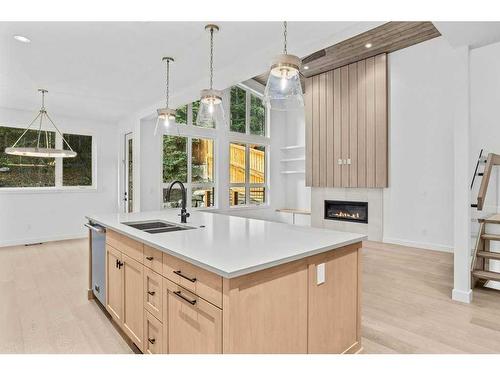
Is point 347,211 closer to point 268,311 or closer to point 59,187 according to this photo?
point 268,311

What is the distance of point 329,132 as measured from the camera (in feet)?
22.3

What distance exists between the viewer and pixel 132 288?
7.16ft

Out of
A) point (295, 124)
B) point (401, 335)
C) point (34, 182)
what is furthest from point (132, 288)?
point (295, 124)

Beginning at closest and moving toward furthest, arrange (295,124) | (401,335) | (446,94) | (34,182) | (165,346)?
(165,346), (401,335), (446,94), (34,182), (295,124)

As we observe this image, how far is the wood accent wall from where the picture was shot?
6012 millimetres

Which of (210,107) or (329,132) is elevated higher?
(329,132)

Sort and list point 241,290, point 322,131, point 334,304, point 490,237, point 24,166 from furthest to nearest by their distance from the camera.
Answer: point 322,131, point 24,166, point 490,237, point 334,304, point 241,290

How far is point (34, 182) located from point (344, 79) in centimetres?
671

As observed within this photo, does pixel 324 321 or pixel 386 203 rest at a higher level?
pixel 386 203

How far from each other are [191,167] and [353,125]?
12.1ft

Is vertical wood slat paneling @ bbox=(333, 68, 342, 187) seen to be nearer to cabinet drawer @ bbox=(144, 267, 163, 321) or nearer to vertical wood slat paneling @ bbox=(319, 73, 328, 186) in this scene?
vertical wood slat paneling @ bbox=(319, 73, 328, 186)

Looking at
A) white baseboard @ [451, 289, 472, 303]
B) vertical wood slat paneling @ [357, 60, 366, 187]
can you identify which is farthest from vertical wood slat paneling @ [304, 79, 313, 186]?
white baseboard @ [451, 289, 472, 303]

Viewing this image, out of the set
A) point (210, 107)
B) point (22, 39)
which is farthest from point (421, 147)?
point (22, 39)
